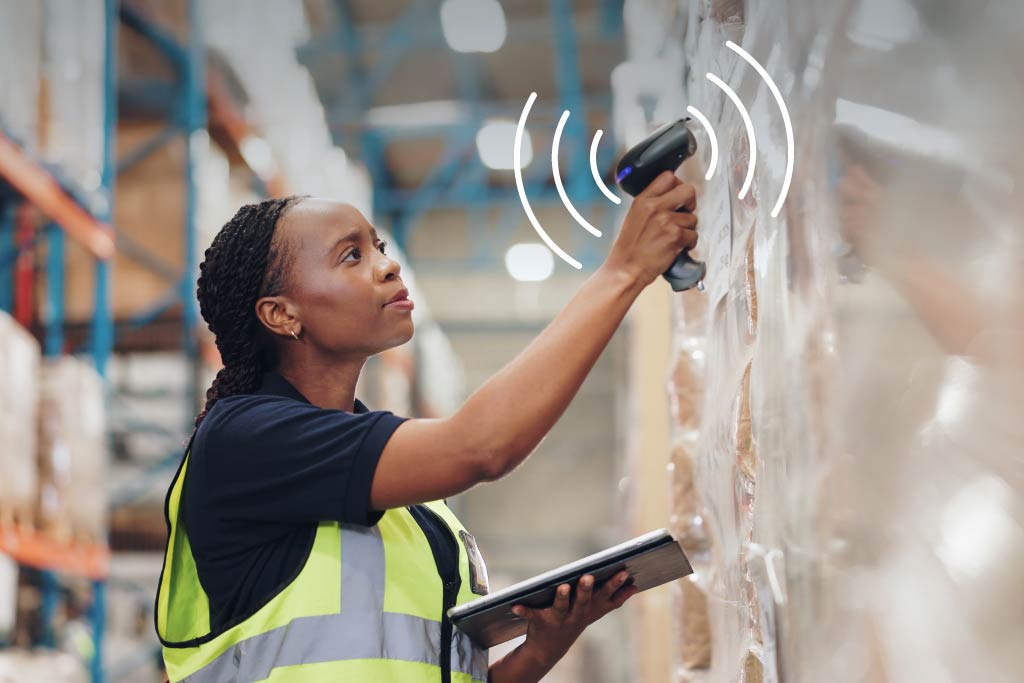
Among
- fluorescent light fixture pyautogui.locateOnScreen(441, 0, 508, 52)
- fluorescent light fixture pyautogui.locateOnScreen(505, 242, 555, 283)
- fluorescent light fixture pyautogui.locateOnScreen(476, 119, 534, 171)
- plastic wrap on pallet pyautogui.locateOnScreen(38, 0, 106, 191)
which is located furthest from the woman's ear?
fluorescent light fixture pyautogui.locateOnScreen(505, 242, 555, 283)

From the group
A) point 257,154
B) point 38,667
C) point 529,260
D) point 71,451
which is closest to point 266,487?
point 38,667

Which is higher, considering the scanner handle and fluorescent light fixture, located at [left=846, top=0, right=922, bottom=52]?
fluorescent light fixture, located at [left=846, top=0, right=922, bottom=52]

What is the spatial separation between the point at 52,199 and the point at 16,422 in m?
0.90

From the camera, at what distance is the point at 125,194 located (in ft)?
16.1

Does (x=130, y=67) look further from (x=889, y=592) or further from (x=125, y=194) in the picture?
(x=889, y=592)

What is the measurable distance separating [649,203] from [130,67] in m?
4.73

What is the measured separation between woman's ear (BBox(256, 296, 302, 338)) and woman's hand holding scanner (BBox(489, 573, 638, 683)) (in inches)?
18.1

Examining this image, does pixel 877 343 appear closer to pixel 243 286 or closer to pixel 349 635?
pixel 349 635

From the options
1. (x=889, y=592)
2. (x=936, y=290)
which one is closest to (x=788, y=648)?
(x=889, y=592)

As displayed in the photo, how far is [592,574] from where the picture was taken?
46.5 inches

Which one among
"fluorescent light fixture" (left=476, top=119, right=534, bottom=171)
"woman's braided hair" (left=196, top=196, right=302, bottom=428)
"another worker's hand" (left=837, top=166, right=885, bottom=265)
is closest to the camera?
"another worker's hand" (left=837, top=166, right=885, bottom=265)

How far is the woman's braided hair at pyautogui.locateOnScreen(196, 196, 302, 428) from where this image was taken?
1.33 meters

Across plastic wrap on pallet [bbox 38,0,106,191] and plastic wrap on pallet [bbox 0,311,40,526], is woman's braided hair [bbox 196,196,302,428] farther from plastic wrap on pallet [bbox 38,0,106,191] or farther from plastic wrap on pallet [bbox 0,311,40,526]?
plastic wrap on pallet [bbox 38,0,106,191]

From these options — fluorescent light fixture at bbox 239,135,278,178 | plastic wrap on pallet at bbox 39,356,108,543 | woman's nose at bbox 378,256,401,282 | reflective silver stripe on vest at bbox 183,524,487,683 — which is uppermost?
fluorescent light fixture at bbox 239,135,278,178
